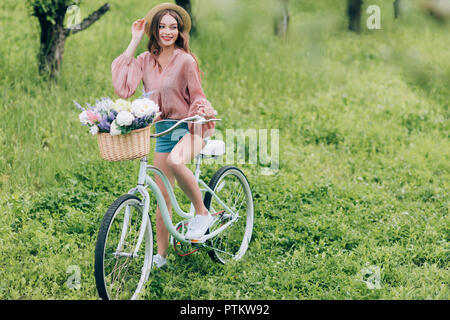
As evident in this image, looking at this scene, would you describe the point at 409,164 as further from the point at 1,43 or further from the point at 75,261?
the point at 1,43

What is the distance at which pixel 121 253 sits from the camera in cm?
331

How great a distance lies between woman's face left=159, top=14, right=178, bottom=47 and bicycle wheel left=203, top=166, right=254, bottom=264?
1.22 metres

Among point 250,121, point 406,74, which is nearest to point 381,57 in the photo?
point 406,74

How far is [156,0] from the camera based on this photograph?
7320 mm

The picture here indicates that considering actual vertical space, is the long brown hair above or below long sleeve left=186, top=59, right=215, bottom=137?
above

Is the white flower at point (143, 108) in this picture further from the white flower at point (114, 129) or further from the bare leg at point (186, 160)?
the bare leg at point (186, 160)

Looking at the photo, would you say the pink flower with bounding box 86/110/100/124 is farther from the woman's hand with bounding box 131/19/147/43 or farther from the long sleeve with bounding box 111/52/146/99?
the woman's hand with bounding box 131/19/147/43

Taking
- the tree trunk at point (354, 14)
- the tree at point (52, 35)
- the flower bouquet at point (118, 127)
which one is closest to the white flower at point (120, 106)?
the flower bouquet at point (118, 127)

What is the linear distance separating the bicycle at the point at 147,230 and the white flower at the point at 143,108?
187mm

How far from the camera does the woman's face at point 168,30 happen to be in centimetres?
359

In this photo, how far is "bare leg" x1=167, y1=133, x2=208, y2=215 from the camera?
3.52 meters

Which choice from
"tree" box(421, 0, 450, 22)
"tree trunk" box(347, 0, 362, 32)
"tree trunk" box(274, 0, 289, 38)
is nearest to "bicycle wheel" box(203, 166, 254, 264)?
"tree trunk" box(274, 0, 289, 38)

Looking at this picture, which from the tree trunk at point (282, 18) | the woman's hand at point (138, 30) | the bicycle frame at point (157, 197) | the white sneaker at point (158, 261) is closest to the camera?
the tree trunk at point (282, 18)

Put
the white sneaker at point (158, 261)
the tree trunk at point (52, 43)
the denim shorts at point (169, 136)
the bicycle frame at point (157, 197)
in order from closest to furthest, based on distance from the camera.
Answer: the bicycle frame at point (157, 197) < the denim shorts at point (169, 136) < the white sneaker at point (158, 261) < the tree trunk at point (52, 43)
